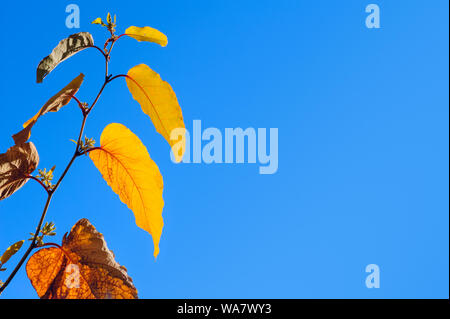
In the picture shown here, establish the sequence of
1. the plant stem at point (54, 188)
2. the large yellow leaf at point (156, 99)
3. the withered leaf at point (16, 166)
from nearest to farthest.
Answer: the plant stem at point (54, 188) → the withered leaf at point (16, 166) → the large yellow leaf at point (156, 99)

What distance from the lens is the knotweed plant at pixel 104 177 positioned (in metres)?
1.29

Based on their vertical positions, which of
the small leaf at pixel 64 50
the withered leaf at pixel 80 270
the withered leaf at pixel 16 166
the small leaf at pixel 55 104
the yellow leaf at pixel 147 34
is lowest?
the withered leaf at pixel 80 270

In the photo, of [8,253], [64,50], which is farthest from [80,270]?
[64,50]

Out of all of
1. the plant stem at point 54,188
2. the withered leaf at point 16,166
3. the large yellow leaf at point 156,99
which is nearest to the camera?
the plant stem at point 54,188

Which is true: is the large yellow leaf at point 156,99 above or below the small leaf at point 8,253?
above

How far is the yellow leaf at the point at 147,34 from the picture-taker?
1468 millimetres

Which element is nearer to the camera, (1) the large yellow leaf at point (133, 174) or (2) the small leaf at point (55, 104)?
(2) the small leaf at point (55, 104)

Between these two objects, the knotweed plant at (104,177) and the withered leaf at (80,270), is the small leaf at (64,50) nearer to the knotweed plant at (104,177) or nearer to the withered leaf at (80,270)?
the knotweed plant at (104,177)

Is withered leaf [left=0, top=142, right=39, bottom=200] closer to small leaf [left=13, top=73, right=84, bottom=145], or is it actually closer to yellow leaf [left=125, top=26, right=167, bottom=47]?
small leaf [left=13, top=73, right=84, bottom=145]

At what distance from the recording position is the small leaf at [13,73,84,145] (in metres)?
1.19

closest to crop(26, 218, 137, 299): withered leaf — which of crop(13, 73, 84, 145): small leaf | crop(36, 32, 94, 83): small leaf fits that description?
crop(13, 73, 84, 145): small leaf

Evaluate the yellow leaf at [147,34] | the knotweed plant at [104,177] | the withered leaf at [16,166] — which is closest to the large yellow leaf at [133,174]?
the knotweed plant at [104,177]
